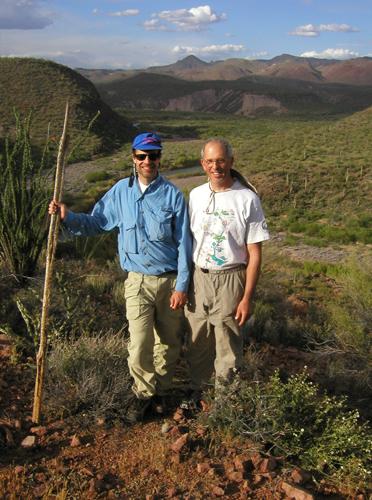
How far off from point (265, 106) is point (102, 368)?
12572 centimetres

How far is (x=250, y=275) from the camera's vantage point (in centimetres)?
340

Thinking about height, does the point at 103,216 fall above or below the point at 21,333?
above

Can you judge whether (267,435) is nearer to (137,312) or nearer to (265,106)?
(137,312)

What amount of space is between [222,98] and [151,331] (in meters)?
138

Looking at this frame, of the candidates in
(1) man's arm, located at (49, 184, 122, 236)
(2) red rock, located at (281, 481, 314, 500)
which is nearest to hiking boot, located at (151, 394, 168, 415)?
(2) red rock, located at (281, 481, 314, 500)

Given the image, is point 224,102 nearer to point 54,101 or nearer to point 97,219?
point 54,101

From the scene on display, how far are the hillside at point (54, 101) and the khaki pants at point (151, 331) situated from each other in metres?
38.2

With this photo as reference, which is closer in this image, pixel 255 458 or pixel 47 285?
pixel 255 458

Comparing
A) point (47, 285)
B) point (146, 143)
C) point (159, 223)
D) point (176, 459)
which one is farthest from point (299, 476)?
point (146, 143)

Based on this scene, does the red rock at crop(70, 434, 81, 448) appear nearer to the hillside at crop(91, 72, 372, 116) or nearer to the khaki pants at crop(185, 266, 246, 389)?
the khaki pants at crop(185, 266, 246, 389)

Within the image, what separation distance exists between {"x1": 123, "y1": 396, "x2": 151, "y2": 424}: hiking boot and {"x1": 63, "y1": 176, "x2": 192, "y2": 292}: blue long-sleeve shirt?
877 mm

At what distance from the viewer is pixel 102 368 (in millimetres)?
3930

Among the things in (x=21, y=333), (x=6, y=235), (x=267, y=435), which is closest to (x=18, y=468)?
(x=267, y=435)

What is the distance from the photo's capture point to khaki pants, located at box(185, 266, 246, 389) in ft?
11.4
